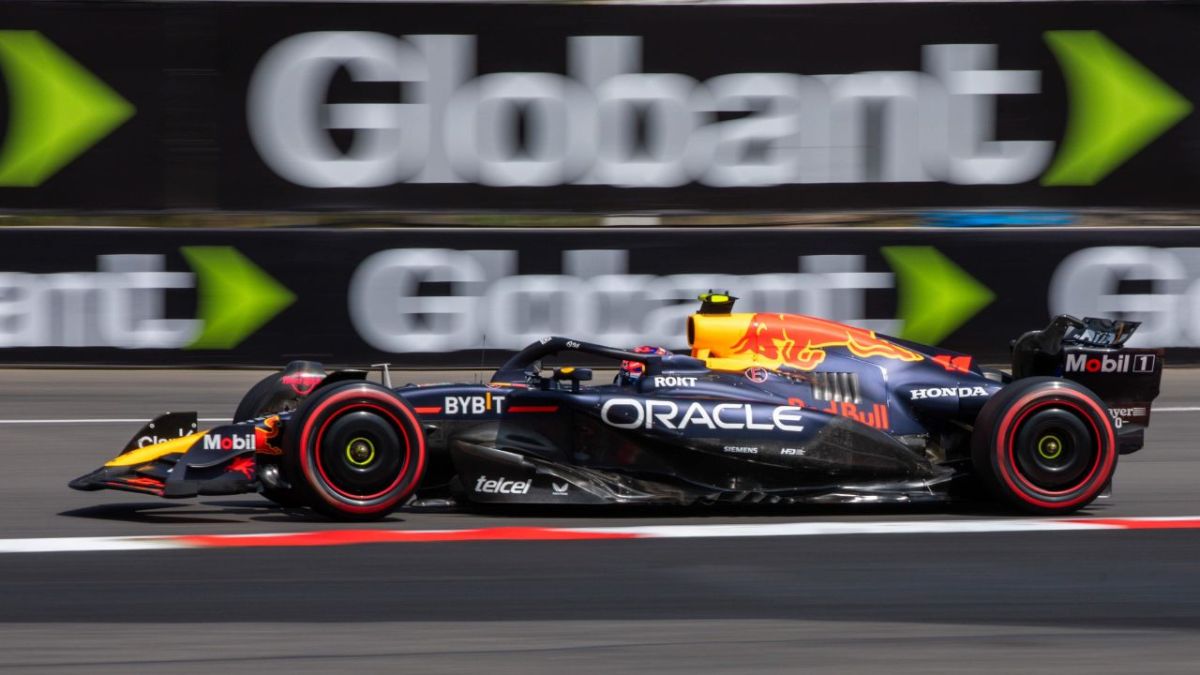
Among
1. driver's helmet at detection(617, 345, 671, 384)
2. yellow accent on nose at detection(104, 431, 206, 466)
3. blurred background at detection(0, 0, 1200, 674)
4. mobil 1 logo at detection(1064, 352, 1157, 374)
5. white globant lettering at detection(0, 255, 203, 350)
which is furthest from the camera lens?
blurred background at detection(0, 0, 1200, 674)

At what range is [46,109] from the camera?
12695mm

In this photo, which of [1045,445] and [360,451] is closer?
[360,451]

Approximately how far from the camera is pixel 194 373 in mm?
12461

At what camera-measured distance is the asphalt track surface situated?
5.18 meters

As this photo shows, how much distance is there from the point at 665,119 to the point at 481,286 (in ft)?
6.27

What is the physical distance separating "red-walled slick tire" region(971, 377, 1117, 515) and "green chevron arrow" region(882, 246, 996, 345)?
17.0 ft

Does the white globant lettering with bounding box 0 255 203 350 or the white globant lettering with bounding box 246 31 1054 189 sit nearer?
the white globant lettering with bounding box 0 255 203 350

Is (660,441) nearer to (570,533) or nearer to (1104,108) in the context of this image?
(570,533)

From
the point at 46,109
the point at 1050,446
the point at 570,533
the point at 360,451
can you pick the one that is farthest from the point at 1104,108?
the point at 360,451

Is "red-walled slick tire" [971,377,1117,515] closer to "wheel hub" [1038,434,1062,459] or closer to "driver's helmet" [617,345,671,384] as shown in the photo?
"wheel hub" [1038,434,1062,459]

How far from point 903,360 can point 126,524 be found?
3439 mm

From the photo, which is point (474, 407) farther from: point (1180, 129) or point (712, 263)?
point (1180, 129)

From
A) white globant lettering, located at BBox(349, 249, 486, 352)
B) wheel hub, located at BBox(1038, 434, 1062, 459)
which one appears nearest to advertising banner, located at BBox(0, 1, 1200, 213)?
white globant lettering, located at BBox(349, 249, 486, 352)

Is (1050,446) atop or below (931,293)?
below
